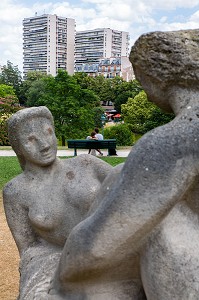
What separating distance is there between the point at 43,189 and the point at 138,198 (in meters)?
1.19

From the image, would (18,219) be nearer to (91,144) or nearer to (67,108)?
(91,144)

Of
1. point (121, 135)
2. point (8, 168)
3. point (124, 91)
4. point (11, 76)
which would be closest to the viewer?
point (8, 168)

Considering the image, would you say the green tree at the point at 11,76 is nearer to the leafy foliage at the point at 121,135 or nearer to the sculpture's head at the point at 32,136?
the leafy foliage at the point at 121,135

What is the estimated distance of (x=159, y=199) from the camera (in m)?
1.50

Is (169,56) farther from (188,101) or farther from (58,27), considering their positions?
(58,27)

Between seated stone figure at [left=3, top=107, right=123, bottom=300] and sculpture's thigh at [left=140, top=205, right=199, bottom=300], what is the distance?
0.97m

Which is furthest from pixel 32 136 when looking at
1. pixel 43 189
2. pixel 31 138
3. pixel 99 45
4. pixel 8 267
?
pixel 99 45

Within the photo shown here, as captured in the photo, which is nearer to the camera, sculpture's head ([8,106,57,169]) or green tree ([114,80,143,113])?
sculpture's head ([8,106,57,169])

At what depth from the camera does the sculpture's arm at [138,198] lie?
4.87ft

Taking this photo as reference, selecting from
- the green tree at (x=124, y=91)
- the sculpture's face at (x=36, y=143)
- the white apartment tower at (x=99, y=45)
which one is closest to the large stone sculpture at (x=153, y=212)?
the sculpture's face at (x=36, y=143)

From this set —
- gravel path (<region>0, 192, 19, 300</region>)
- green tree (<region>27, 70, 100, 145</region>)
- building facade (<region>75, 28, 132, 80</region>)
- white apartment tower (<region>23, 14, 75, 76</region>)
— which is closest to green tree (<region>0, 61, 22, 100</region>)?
white apartment tower (<region>23, 14, 75, 76</region>)

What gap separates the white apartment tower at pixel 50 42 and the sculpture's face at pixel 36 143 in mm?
87345

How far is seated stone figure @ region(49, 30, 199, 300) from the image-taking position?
58.7 inches

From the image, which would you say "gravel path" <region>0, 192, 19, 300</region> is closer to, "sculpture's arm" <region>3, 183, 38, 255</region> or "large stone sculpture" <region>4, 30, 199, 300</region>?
"sculpture's arm" <region>3, 183, 38, 255</region>
